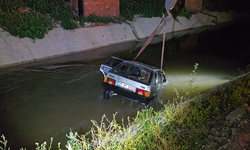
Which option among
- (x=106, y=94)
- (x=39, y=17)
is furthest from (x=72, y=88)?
(x=39, y=17)

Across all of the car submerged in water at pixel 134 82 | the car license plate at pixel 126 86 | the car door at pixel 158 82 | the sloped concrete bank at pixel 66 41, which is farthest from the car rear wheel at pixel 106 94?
the sloped concrete bank at pixel 66 41

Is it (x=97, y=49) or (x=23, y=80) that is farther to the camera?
(x=97, y=49)

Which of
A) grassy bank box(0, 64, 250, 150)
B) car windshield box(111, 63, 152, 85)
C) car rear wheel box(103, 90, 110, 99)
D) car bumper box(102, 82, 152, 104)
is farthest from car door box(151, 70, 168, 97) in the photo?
car rear wheel box(103, 90, 110, 99)

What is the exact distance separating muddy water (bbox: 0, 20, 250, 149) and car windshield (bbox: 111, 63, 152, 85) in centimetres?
111

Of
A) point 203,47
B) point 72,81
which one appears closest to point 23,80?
point 72,81

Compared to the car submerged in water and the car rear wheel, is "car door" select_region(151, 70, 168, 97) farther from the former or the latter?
the car rear wheel

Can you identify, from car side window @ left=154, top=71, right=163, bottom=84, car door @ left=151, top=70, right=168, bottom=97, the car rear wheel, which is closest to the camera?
car door @ left=151, top=70, right=168, bottom=97

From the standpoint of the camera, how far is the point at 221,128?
533 cm

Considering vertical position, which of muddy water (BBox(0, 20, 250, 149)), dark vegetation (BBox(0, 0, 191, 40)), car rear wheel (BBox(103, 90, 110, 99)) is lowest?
muddy water (BBox(0, 20, 250, 149))

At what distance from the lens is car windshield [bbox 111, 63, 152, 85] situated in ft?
23.8

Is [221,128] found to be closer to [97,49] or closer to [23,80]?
[23,80]

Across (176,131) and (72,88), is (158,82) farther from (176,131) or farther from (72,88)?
(72,88)

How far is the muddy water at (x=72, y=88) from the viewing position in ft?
19.8

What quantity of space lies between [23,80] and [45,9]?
8550 millimetres
